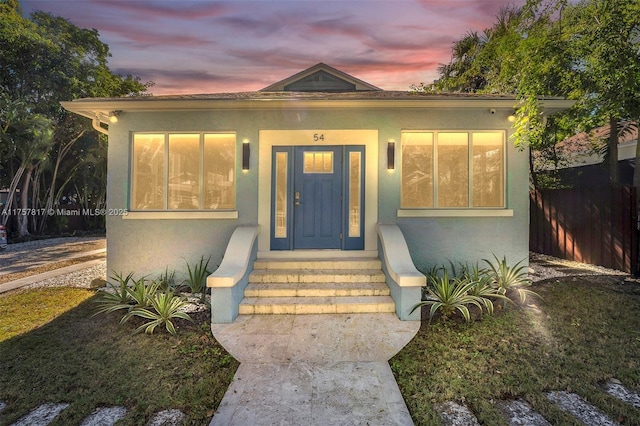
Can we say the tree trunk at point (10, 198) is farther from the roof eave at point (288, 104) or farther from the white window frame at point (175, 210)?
the white window frame at point (175, 210)

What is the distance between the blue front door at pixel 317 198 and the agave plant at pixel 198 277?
67.9 inches

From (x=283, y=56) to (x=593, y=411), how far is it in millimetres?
11075

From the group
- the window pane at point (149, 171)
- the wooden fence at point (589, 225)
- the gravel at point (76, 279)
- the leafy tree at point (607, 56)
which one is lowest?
the gravel at point (76, 279)

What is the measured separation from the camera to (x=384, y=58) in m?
10.5

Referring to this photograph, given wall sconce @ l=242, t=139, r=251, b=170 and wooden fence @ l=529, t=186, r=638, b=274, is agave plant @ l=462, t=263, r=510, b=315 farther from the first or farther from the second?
wall sconce @ l=242, t=139, r=251, b=170

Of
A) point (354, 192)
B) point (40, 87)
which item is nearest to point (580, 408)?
point (354, 192)

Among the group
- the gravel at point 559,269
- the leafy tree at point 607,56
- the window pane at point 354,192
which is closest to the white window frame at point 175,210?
the window pane at point 354,192

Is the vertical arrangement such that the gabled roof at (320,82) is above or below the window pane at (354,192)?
above

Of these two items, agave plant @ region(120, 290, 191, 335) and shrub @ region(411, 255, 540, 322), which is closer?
agave plant @ region(120, 290, 191, 335)

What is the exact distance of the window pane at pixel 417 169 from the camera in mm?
6008

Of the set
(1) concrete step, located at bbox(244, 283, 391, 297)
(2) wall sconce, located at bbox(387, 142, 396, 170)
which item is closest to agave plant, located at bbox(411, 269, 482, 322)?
(1) concrete step, located at bbox(244, 283, 391, 297)

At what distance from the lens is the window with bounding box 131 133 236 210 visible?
5.98 metres

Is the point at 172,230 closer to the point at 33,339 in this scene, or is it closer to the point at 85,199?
the point at 33,339

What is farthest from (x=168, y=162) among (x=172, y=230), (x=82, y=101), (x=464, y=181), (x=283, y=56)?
(x=283, y=56)
